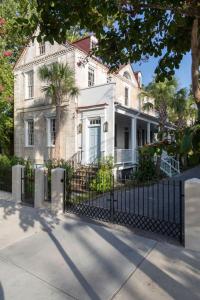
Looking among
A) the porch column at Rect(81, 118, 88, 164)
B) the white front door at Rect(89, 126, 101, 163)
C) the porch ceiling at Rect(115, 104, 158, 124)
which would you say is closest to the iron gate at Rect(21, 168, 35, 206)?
the white front door at Rect(89, 126, 101, 163)

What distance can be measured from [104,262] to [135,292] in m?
1.06

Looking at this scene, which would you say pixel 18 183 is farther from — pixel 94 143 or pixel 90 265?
pixel 94 143

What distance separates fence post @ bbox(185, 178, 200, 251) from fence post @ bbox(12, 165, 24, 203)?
616 centimetres

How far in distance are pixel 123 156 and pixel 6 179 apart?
7138mm

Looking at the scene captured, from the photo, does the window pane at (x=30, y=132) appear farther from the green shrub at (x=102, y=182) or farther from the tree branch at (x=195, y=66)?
the tree branch at (x=195, y=66)

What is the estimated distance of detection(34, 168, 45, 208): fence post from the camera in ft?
28.5

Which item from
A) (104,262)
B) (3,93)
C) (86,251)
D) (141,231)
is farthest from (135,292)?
(3,93)

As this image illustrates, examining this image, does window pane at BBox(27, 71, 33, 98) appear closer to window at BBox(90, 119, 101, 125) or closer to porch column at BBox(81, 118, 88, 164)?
porch column at BBox(81, 118, 88, 164)

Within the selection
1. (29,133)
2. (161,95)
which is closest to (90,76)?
(161,95)

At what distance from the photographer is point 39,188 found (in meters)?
8.71

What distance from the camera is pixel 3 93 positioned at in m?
14.5

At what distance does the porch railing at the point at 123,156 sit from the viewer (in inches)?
597

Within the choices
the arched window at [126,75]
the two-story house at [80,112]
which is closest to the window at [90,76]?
the two-story house at [80,112]

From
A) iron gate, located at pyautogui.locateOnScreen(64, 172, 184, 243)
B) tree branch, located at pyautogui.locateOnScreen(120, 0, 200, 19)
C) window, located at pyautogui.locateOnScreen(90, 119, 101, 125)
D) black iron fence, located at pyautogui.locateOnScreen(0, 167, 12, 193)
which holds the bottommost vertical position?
iron gate, located at pyautogui.locateOnScreen(64, 172, 184, 243)
